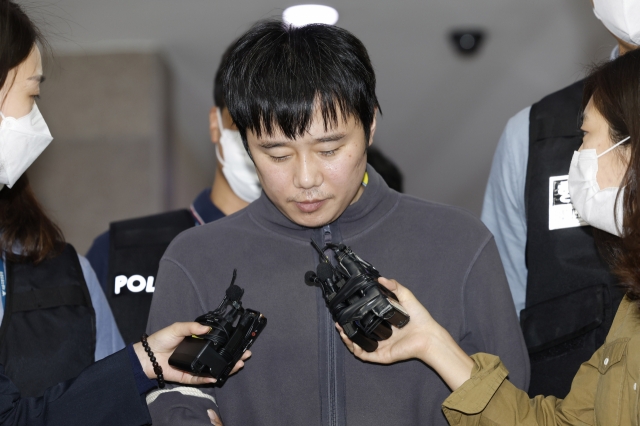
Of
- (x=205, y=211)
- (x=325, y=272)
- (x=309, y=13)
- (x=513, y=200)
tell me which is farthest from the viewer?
(x=309, y=13)

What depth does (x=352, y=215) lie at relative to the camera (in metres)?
1.85

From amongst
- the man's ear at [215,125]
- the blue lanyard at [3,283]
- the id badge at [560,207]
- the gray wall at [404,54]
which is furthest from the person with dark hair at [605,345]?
the gray wall at [404,54]

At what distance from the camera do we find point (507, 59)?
16.7 ft

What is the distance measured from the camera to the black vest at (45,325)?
1.91m

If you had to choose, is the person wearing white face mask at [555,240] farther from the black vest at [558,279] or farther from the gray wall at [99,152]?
the gray wall at [99,152]

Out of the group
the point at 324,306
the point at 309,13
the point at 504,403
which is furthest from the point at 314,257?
the point at 309,13

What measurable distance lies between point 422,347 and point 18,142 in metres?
1.12

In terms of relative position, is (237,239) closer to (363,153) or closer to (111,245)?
(363,153)

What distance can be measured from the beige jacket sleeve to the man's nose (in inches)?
20.4

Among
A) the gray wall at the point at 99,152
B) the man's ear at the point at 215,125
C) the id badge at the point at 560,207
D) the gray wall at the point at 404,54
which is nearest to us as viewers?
the id badge at the point at 560,207

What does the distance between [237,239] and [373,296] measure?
17.9 inches

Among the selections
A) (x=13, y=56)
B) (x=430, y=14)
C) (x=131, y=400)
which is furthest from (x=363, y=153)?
(x=430, y=14)

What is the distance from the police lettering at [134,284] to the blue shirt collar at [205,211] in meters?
0.34

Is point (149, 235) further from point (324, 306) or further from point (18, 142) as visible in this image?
point (324, 306)
